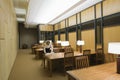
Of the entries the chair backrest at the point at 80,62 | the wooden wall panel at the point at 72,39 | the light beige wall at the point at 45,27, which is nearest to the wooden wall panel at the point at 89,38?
the wooden wall panel at the point at 72,39

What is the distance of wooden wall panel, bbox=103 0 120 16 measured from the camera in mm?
3613

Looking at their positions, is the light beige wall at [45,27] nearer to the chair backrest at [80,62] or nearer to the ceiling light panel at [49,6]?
the ceiling light panel at [49,6]

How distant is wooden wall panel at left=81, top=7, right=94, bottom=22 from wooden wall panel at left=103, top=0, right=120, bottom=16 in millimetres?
799

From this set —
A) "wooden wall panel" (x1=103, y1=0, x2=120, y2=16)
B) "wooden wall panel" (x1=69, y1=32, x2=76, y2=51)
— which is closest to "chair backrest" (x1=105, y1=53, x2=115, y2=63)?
"wooden wall panel" (x1=103, y1=0, x2=120, y2=16)

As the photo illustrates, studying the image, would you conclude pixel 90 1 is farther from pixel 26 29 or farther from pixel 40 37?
pixel 26 29

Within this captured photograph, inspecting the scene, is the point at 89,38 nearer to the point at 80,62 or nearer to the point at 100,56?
the point at 100,56

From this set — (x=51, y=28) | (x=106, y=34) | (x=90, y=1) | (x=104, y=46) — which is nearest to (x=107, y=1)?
(x=90, y=1)

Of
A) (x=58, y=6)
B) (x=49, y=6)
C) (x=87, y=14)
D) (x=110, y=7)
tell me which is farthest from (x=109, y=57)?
(x=49, y=6)

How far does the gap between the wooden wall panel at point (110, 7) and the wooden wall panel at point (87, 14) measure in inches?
31.4

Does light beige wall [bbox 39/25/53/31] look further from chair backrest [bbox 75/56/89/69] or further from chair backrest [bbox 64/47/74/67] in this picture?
chair backrest [bbox 75/56/89/69]

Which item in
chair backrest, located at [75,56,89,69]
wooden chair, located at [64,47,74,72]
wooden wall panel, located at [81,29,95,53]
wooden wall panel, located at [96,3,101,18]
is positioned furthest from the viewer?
wooden wall panel, located at [81,29,95,53]

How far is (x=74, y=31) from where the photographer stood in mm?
6480

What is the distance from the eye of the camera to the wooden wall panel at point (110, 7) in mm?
3613

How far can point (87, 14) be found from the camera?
5203 millimetres
